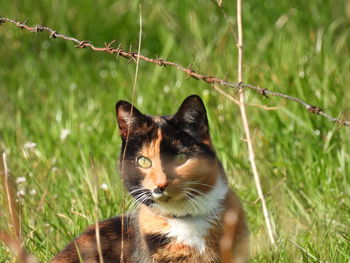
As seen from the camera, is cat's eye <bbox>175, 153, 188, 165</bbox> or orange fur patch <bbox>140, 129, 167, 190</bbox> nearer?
orange fur patch <bbox>140, 129, 167, 190</bbox>

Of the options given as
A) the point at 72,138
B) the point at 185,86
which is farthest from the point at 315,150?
the point at 72,138

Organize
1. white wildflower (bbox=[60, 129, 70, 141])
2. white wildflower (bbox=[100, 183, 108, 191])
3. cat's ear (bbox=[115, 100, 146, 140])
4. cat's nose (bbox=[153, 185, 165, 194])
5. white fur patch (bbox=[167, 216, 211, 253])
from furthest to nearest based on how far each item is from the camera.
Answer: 1. white wildflower (bbox=[60, 129, 70, 141])
2. white wildflower (bbox=[100, 183, 108, 191])
3. cat's ear (bbox=[115, 100, 146, 140])
4. white fur patch (bbox=[167, 216, 211, 253])
5. cat's nose (bbox=[153, 185, 165, 194])

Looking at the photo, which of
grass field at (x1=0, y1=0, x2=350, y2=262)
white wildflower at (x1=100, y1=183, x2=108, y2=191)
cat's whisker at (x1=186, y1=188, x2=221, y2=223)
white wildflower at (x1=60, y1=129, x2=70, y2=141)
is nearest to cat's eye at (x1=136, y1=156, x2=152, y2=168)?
cat's whisker at (x1=186, y1=188, x2=221, y2=223)

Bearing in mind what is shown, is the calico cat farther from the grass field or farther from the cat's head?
the grass field

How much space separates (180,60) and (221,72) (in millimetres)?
663

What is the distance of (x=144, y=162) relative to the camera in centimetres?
342

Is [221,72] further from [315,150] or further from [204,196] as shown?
[204,196]

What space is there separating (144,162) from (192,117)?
0.29 m

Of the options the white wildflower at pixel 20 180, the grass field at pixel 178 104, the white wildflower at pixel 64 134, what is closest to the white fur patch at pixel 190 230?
the grass field at pixel 178 104

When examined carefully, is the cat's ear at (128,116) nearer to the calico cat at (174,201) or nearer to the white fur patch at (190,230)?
the calico cat at (174,201)

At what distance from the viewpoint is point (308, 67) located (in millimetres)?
5379

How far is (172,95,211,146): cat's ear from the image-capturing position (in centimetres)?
342

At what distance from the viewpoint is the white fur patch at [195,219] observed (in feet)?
11.0

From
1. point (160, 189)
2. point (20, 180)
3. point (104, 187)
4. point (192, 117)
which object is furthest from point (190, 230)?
point (20, 180)
